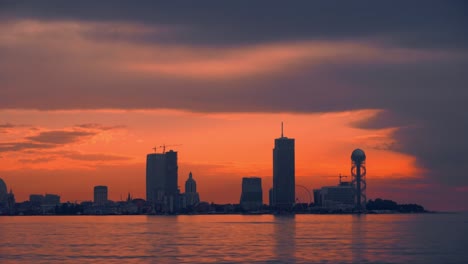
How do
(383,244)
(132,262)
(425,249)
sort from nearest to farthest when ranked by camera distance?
1. (132,262)
2. (425,249)
3. (383,244)

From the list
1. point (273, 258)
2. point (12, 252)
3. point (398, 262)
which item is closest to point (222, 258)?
point (273, 258)

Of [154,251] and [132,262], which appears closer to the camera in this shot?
[132,262]

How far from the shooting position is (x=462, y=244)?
468 feet

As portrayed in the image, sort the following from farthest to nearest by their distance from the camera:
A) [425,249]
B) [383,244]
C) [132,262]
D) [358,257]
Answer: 1. [383,244]
2. [425,249]
3. [358,257]
4. [132,262]

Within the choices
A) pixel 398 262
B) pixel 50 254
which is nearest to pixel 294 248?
pixel 398 262

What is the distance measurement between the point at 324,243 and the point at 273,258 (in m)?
38.1

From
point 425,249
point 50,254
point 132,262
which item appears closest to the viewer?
point 132,262

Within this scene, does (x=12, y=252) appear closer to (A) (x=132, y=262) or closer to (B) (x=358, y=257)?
(A) (x=132, y=262)

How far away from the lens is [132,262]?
102562 millimetres

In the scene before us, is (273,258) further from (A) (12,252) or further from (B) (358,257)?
(A) (12,252)

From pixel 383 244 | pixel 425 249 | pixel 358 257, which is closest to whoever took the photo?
pixel 358 257

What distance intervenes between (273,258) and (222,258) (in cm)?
698

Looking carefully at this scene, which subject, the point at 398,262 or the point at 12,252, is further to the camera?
the point at 12,252

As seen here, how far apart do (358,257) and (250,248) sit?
23.7 metres
